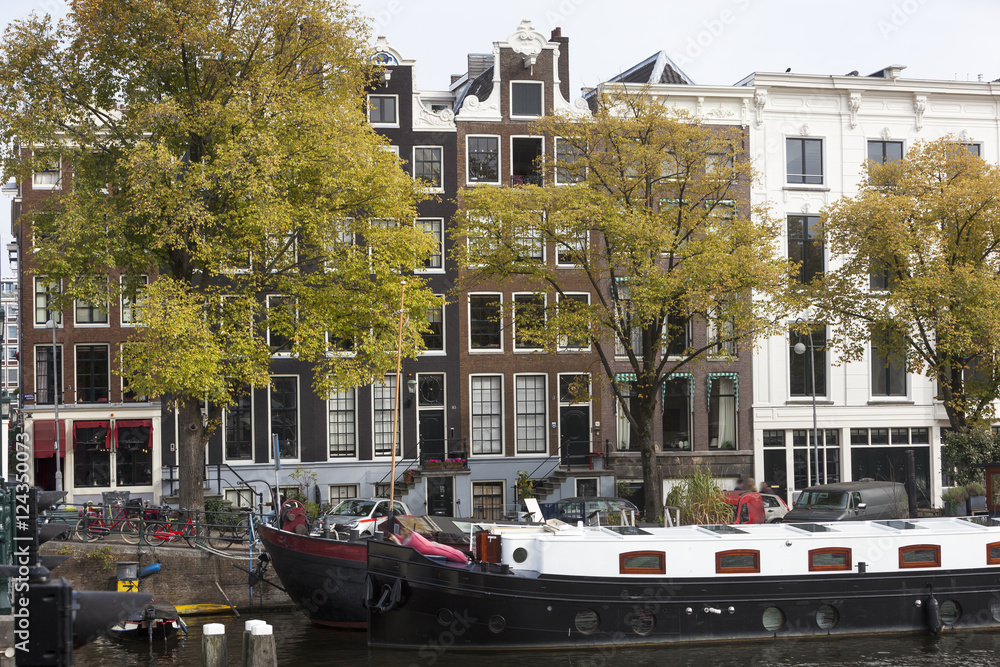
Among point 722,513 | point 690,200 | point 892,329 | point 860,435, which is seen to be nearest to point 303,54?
point 690,200

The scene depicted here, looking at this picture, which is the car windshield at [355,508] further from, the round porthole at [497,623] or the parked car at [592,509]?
the round porthole at [497,623]

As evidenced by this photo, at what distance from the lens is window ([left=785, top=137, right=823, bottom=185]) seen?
40.7 meters

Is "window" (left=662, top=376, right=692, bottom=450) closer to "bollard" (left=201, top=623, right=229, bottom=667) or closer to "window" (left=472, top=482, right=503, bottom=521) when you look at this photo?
"window" (left=472, top=482, right=503, bottom=521)

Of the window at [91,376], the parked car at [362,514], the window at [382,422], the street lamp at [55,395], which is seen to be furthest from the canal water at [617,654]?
the window at [91,376]

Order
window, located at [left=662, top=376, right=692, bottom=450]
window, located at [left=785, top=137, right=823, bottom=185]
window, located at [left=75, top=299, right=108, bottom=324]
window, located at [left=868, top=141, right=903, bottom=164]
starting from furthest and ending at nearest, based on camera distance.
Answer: window, located at [left=868, top=141, right=903, bottom=164] → window, located at [left=785, top=137, right=823, bottom=185] → window, located at [left=662, top=376, right=692, bottom=450] → window, located at [left=75, top=299, right=108, bottom=324]

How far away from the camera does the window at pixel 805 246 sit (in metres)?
40.4

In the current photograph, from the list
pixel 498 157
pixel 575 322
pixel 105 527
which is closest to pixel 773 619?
pixel 575 322

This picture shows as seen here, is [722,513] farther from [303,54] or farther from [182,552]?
[303,54]

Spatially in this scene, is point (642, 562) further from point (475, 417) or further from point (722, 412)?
point (722, 412)

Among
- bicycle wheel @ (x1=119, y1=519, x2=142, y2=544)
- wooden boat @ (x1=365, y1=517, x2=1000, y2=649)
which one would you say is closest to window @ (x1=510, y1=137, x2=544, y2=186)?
wooden boat @ (x1=365, y1=517, x2=1000, y2=649)

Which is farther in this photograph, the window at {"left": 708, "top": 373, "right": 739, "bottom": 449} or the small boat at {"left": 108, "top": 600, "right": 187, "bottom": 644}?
the window at {"left": 708, "top": 373, "right": 739, "bottom": 449}

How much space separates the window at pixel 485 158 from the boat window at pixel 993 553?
21.2m

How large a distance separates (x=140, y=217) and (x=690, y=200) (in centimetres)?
1527

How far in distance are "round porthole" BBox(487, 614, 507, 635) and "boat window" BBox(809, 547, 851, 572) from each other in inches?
270
